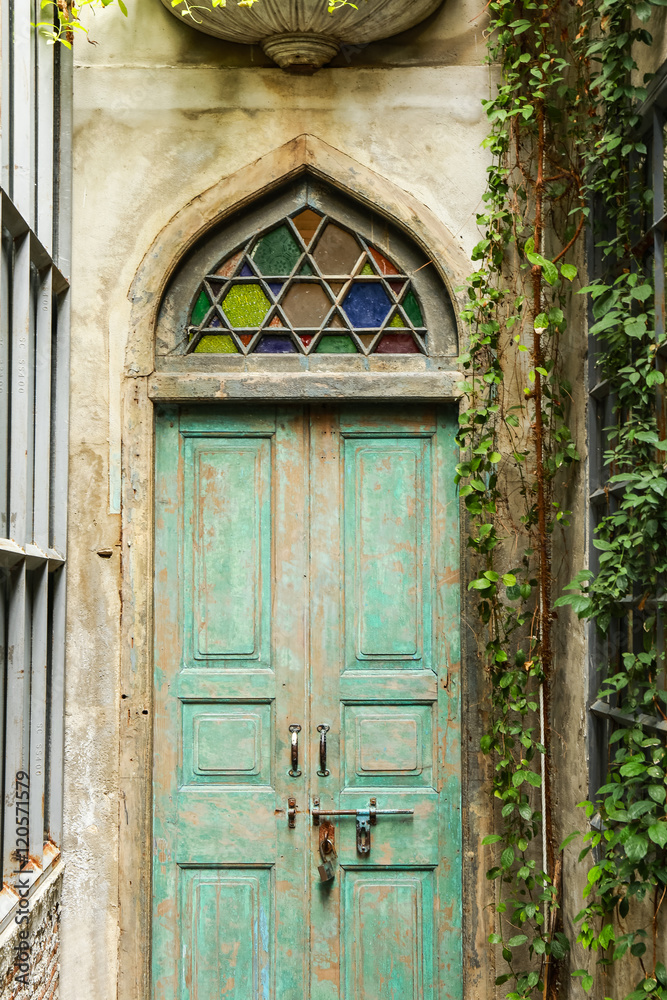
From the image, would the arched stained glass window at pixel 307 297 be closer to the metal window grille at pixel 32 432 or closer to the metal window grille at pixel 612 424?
the metal window grille at pixel 32 432

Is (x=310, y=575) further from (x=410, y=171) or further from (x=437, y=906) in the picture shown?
(x=410, y=171)

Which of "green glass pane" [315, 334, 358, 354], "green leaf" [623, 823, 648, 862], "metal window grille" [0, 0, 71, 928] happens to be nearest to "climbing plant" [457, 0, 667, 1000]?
"green leaf" [623, 823, 648, 862]

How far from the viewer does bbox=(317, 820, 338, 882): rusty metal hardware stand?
10.9 ft

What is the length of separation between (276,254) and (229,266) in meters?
0.19

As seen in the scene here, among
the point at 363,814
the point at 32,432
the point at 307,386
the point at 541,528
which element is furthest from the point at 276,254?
the point at 363,814

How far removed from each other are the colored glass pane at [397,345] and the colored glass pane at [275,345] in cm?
34

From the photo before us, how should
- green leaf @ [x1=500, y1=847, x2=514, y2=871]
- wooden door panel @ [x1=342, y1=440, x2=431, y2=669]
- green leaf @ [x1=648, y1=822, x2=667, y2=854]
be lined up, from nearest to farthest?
green leaf @ [x1=648, y1=822, x2=667, y2=854] → green leaf @ [x1=500, y1=847, x2=514, y2=871] → wooden door panel @ [x1=342, y1=440, x2=431, y2=669]

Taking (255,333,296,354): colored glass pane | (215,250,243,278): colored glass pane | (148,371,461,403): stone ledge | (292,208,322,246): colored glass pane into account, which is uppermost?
(292,208,322,246): colored glass pane

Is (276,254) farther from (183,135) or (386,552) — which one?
(386,552)

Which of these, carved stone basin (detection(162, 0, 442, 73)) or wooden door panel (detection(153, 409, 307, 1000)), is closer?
carved stone basin (detection(162, 0, 442, 73))

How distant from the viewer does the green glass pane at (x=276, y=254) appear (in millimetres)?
3473

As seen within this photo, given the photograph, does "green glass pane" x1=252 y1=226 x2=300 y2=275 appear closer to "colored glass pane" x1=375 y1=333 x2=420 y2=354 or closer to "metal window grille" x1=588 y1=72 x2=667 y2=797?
"colored glass pane" x1=375 y1=333 x2=420 y2=354

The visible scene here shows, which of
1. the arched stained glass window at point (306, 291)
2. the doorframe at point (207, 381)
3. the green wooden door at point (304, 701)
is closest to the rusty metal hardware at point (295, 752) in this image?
the green wooden door at point (304, 701)

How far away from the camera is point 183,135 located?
3.41m
